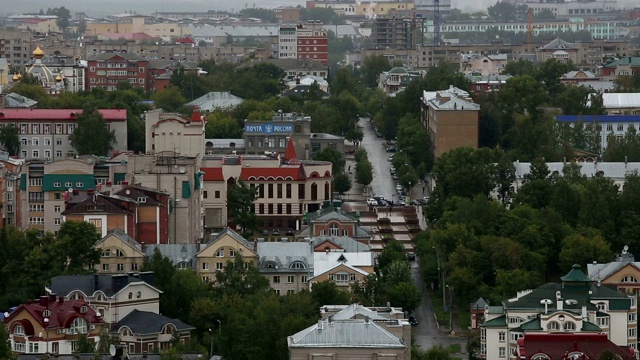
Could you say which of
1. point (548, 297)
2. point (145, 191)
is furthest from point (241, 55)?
point (548, 297)

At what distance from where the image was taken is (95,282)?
167 ft

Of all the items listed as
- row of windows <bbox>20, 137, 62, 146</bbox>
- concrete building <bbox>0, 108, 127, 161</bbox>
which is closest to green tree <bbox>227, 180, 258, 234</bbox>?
concrete building <bbox>0, 108, 127, 161</bbox>

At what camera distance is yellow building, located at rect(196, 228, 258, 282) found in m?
55.6

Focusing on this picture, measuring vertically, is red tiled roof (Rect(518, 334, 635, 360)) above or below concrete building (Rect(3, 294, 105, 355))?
below

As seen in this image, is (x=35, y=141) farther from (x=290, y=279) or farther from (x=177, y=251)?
(x=290, y=279)

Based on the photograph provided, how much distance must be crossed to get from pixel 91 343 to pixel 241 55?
98.8m

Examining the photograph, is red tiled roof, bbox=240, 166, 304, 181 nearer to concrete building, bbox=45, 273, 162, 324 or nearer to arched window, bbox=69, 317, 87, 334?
concrete building, bbox=45, 273, 162, 324

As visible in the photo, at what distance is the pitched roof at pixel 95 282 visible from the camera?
5050 centimetres

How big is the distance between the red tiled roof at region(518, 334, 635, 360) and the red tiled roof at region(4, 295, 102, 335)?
912 cm

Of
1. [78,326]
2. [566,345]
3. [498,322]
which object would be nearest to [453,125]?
[498,322]

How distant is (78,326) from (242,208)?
1816 cm

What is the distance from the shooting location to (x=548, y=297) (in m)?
48.5

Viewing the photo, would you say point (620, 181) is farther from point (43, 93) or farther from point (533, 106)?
point (43, 93)

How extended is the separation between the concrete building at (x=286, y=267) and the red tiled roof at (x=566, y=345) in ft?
32.8
